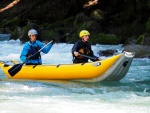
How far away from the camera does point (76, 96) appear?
6742 mm

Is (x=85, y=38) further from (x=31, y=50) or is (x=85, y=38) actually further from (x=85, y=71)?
(x=31, y=50)

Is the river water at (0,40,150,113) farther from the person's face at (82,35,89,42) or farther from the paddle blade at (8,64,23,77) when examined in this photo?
the person's face at (82,35,89,42)

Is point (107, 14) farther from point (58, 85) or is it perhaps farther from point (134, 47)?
point (58, 85)

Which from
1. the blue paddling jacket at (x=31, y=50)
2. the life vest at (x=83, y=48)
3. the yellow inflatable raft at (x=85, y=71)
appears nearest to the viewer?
the yellow inflatable raft at (x=85, y=71)

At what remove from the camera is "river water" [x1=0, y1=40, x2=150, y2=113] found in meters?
5.68

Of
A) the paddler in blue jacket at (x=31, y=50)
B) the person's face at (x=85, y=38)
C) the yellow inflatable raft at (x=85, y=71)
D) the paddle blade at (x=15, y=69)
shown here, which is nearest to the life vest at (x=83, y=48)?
the person's face at (x=85, y=38)

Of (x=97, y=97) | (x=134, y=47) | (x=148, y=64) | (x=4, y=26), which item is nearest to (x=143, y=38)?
(x=134, y=47)

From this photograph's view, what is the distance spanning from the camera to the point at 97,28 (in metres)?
19.3

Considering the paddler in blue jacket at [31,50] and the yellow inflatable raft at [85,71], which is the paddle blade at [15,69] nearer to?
A: the yellow inflatable raft at [85,71]

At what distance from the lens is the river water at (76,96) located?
18.6ft

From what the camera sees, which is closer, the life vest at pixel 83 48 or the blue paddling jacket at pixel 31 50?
the life vest at pixel 83 48

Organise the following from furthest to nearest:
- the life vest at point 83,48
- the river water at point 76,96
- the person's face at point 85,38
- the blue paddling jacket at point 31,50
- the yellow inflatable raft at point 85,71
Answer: the blue paddling jacket at point 31,50
the life vest at point 83,48
the person's face at point 85,38
the yellow inflatable raft at point 85,71
the river water at point 76,96

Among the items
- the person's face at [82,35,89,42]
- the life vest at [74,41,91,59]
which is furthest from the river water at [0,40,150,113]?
the person's face at [82,35,89,42]

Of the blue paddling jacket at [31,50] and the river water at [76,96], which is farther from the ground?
the blue paddling jacket at [31,50]
